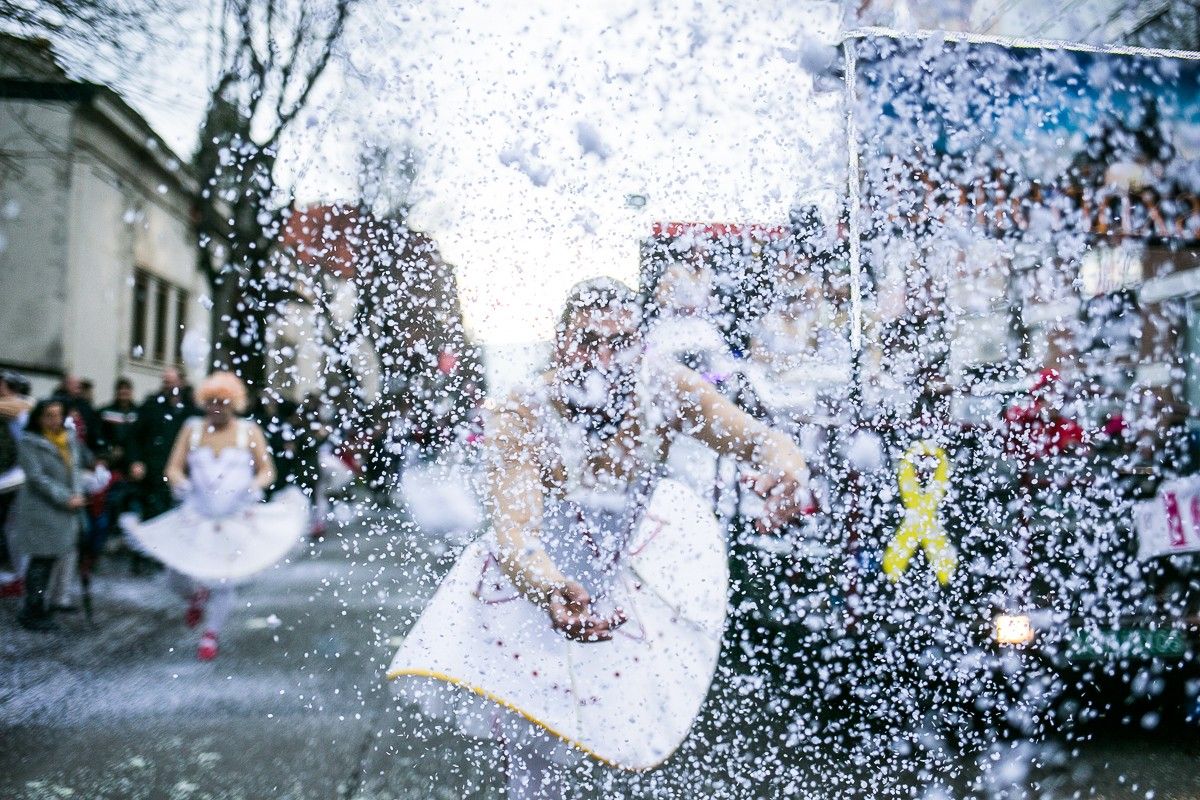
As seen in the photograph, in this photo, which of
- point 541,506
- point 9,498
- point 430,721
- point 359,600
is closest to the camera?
point 541,506

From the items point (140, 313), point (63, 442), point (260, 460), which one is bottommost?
point (260, 460)

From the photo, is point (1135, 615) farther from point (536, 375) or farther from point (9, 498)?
point (9, 498)

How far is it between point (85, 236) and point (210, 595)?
7.49 feet

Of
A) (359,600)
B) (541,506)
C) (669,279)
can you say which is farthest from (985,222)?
(359,600)

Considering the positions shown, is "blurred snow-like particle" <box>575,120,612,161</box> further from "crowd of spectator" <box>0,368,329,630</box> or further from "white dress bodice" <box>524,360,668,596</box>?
"crowd of spectator" <box>0,368,329,630</box>

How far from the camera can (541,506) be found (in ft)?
6.19

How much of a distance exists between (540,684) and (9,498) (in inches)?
200

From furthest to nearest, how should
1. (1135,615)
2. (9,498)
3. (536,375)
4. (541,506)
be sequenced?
(9,498) → (1135,615) → (536,375) → (541,506)

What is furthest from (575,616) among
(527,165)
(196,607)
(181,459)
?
(196,607)

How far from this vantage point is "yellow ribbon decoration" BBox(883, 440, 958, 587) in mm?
2961

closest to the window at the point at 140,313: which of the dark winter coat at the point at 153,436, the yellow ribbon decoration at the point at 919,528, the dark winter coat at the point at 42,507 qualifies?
the dark winter coat at the point at 153,436

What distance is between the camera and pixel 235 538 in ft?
14.0

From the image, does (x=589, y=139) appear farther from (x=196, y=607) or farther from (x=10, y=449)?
(x=10, y=449)

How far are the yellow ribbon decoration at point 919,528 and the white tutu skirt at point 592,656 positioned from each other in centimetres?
117
